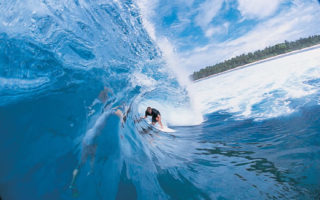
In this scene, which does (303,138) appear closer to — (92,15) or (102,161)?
(102,161)

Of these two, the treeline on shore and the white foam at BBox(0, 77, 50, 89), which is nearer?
the white foam at BBox(0, 77, 50, 89)

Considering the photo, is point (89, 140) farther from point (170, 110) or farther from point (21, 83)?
point (170, 110)

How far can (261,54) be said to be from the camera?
4134cm

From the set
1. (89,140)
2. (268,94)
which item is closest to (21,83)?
A: (89,140)

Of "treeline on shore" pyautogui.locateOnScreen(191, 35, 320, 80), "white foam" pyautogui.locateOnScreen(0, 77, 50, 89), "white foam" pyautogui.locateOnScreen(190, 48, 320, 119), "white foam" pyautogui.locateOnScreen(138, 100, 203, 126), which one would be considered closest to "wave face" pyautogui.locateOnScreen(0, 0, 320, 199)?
"white foam" pyautogui.locateOnScreen(0, 77, 50, 89)

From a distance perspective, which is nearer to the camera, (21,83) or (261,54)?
(21,83)

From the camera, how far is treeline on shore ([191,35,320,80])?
113ft

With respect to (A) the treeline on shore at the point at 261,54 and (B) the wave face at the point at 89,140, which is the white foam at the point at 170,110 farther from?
(A) the treeline on shore at the point at 261,54

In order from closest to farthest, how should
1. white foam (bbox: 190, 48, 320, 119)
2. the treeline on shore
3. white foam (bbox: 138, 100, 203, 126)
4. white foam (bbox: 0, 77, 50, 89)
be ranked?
white foam (bbox: 0, 77, 50, 89), white foam (bbox: 190, 48, 320, 119), white foam (bbox: 138, 100, 203, 126), the treeline on shore

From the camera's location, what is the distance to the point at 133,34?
15.1 feet

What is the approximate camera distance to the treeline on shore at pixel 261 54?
113 ft

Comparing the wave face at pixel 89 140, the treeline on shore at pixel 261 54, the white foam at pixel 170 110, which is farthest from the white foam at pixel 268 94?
the treeline on shore at pixel 261 54

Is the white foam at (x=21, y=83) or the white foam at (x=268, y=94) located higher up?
the white foam at (x=21, y=83)

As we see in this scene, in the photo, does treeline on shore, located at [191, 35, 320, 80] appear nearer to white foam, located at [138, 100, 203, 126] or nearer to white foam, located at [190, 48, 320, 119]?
white foam, located at [190, 48, 320, 119]
